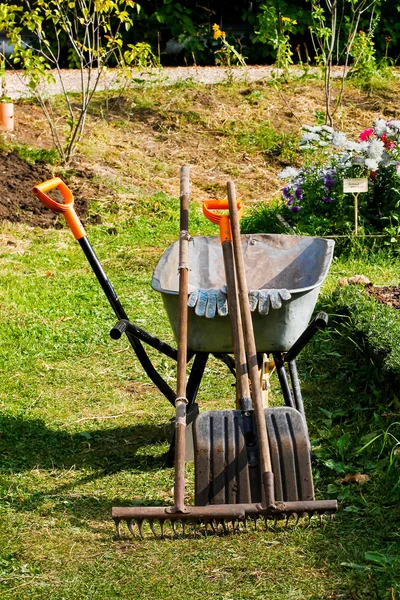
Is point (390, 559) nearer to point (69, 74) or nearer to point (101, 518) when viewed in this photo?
point (101, 518)

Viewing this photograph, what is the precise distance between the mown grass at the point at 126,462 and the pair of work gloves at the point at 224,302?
841 mm

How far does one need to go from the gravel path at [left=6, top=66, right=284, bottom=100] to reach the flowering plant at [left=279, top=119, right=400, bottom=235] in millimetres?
5061

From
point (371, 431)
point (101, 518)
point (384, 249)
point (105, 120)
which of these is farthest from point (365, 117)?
point (101, 518)

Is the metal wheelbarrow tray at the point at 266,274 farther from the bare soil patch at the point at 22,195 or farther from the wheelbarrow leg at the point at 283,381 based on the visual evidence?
the bare soil patch at the point at 22,195

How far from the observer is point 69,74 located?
42.4 ft

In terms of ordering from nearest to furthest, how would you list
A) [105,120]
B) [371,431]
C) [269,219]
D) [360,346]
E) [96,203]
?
[371,431], [360,346], [269,219], [96,203], [105,120]

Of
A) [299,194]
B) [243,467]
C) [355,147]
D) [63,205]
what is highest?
[63,205]

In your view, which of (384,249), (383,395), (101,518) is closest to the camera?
(101,518)

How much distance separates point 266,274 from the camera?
14.7 feet

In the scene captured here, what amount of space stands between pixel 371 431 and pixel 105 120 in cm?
755

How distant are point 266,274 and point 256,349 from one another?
2.20 feet

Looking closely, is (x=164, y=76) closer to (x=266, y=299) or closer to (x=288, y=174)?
(x=288, y=174)

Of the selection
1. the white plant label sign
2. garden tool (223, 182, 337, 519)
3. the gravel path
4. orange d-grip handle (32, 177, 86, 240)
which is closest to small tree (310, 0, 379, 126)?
the gravel path

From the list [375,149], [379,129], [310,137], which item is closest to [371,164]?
[375,149]
